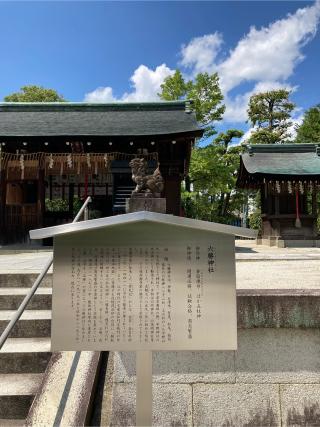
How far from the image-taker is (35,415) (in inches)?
99.3

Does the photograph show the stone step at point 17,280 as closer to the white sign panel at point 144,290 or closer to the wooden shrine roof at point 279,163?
the white sign panel at point 144,290

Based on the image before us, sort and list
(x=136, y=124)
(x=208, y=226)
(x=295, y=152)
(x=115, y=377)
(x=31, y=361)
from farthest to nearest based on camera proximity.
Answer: (x=295, y=152) → (x=136, y=124) → (x=31, y=361) → (x=115, y=377) → (x=208, y=226)

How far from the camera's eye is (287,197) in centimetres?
1644

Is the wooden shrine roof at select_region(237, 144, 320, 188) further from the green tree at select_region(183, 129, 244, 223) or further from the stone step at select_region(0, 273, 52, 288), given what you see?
the stone step at select_region(0, 273, 52, 288)

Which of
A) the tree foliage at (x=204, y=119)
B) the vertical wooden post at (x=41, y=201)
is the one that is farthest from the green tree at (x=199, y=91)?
the vertical wooden post at (x=41, y=201)

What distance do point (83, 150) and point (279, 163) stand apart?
38.4ft

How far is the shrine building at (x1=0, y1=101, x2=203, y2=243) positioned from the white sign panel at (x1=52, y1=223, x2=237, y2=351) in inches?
330

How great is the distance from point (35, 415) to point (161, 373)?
1.09 metres

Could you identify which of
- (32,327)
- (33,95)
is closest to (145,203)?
(32,327)

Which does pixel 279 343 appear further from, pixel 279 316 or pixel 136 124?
pixel 136 124

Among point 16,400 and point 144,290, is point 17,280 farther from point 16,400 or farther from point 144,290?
point 144,290

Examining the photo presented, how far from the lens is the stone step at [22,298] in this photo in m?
3.74

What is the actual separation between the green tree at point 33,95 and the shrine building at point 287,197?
18.0 meters

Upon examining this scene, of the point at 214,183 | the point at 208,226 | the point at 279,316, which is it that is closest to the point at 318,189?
the point at 214,183
